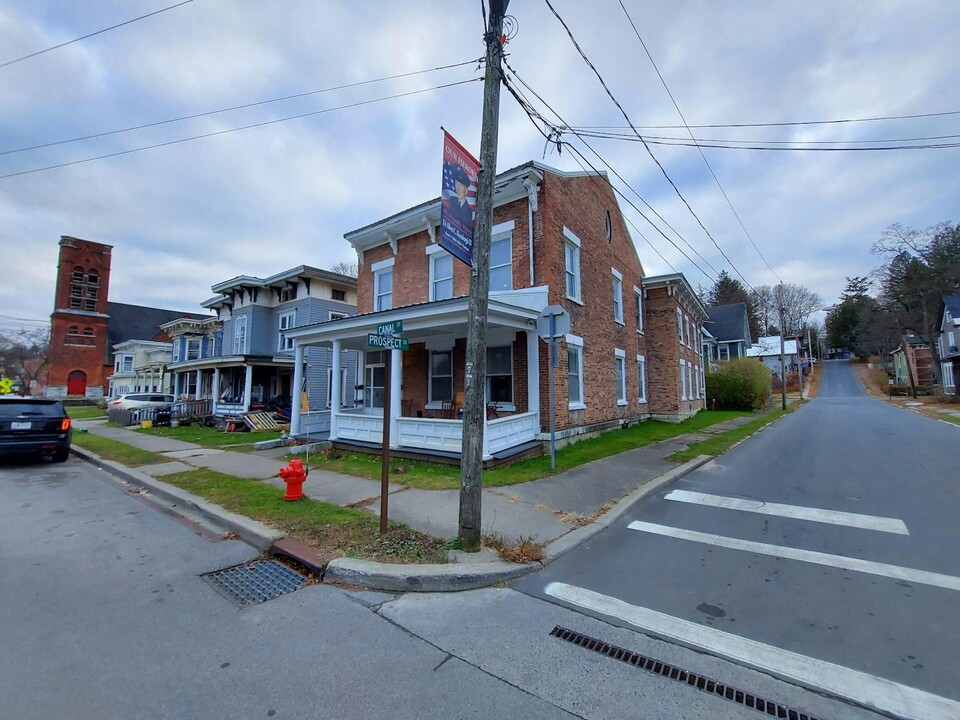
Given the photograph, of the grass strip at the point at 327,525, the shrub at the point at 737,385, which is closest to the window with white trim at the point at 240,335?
the grass strip at the point at 327,525

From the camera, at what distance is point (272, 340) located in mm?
25188

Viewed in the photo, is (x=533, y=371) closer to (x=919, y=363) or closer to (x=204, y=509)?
(x=204, y=509)

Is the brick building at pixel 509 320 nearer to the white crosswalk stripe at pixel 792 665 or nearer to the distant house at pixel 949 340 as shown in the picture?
the white crosswalk stripe at pixel 792 665

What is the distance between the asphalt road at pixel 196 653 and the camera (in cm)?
254

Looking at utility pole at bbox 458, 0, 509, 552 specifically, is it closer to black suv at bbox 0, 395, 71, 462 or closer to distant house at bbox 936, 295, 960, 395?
black suv at bbox 0, 395, 71, 462

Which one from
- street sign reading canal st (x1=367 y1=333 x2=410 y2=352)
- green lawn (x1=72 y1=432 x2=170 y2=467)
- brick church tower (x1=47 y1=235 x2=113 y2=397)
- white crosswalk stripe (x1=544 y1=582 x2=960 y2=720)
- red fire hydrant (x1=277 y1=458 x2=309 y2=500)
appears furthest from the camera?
brick church tower (x1=47 y1=235 x2=113 y2=397)

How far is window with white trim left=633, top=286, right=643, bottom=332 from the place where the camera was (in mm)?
19031

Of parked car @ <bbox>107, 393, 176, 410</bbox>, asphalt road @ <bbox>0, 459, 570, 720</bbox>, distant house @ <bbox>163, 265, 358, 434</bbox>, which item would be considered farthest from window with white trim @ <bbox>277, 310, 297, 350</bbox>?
asphalt road @ <bbox>0, 459, 570, 720</bbox>

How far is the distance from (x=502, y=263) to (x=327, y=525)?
8838mm

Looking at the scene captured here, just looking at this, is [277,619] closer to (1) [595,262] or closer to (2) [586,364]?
(2) [586,364]

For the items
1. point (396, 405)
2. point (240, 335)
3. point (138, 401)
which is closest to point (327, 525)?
point (396, 405)

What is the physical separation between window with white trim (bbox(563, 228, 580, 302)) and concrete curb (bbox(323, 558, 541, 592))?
31.5 ft

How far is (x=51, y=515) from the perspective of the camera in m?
6.50

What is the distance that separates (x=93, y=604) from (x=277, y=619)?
1.71m
